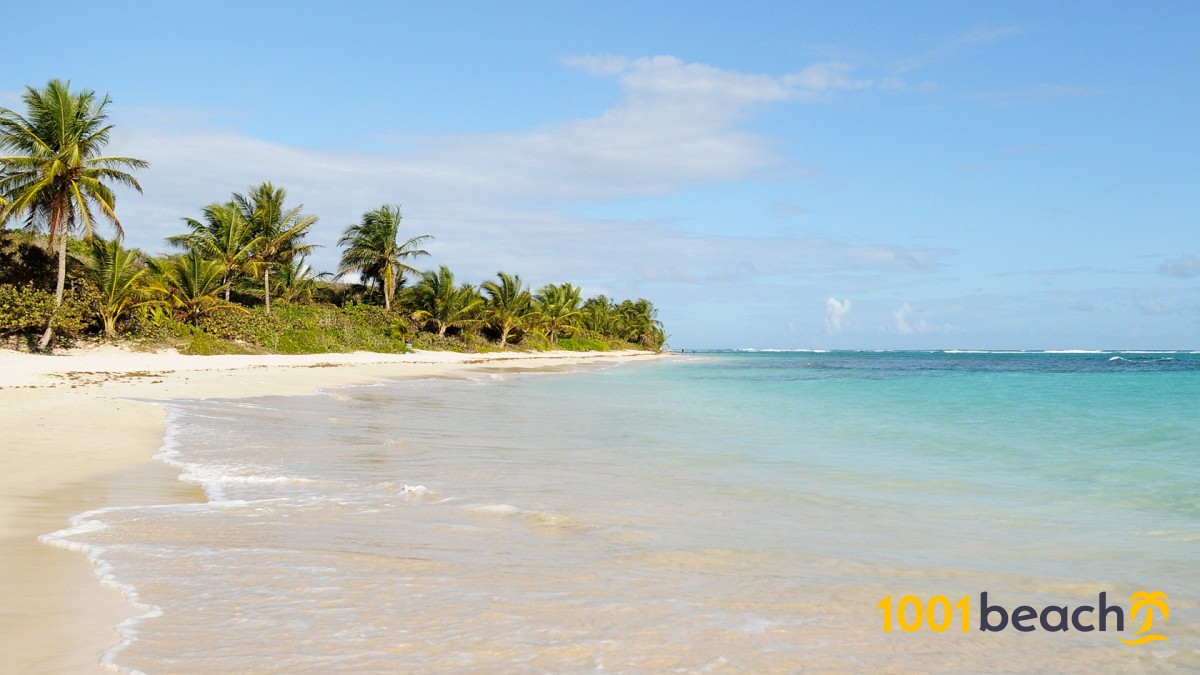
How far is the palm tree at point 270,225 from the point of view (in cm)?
3712

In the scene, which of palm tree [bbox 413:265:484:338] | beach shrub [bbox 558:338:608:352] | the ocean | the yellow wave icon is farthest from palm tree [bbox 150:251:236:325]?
beach shrub [bbox 558:338:608:352]

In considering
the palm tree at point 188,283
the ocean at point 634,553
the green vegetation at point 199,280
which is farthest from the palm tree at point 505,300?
the ocean at point 634,553

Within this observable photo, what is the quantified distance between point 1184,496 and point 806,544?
5.11 m

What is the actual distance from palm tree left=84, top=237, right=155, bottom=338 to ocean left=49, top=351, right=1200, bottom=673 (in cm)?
1817

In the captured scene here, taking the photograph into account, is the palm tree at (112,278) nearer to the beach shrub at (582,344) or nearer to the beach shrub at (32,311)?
the beach shrub at (32,311)

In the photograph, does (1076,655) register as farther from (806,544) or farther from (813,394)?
(813,394)

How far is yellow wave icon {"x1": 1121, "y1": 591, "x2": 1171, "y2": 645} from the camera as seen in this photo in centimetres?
359

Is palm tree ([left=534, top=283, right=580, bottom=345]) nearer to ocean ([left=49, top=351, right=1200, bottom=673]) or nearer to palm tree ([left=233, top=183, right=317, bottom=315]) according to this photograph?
palm tree ([left=233, top=183, right=317, bottom=315])

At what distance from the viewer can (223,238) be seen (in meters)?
33.8

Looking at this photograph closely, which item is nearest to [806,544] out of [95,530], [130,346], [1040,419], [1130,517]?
[1130,517]

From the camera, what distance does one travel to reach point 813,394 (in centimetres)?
2445

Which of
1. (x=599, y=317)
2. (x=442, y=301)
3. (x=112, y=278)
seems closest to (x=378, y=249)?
(x=442, y=301)

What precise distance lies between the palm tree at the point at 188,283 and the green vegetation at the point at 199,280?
54mm

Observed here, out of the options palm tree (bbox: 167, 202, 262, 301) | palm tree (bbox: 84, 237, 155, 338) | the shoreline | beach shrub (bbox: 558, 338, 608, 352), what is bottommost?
the shoreline
